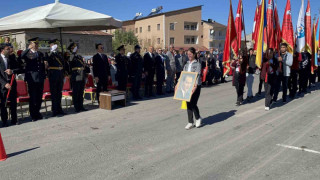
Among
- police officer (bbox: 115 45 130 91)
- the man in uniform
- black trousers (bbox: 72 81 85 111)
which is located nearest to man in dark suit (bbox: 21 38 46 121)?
black trousers (bbox: 72 81 85 111)

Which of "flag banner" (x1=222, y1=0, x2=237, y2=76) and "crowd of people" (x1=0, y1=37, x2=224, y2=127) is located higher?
"flag banner" (x1=222, y1=0, x2=237, y2=76)

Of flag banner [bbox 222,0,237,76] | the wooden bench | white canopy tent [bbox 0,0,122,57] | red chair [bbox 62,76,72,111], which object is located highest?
white canopy tent [bbox 0,0,122,57]

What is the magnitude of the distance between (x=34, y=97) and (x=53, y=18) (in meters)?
2.58

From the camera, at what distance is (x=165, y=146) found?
5.46m

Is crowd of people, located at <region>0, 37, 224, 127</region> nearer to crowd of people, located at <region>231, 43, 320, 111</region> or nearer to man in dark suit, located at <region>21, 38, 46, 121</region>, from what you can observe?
man in dark suit, located at <region>21, 38, 46, 121</region>

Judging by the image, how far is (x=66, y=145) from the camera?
18.6 feet

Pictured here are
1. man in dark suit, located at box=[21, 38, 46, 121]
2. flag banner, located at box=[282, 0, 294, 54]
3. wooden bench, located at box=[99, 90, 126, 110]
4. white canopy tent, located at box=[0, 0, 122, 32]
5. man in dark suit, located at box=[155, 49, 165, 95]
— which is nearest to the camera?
man in dark suit, located at box=[21, 38, 46, 121]

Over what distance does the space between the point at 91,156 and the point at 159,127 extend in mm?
2290

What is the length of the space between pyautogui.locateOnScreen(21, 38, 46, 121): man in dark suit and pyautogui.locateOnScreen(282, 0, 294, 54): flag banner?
27.2 feet

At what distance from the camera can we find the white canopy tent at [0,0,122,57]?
8584 millimetres

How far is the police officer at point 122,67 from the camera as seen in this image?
1071cm

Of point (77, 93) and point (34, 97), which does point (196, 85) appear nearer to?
point (77, 93)

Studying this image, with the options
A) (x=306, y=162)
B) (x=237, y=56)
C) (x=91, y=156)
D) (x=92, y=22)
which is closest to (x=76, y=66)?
(x=92, y=22)

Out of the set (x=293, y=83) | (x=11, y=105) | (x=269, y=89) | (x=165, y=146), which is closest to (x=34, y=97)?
(x=11, y=105)
